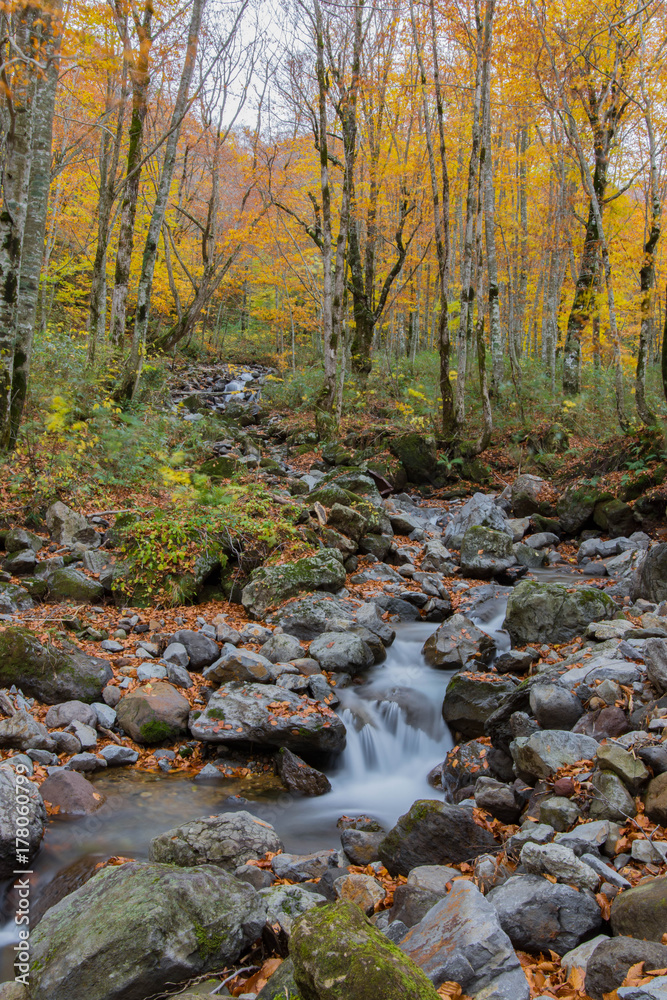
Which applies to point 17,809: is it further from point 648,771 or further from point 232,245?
point 232,245

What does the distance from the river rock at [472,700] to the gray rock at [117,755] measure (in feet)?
9.51

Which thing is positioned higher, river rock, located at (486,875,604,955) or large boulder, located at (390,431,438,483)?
large boulder, located at (390,431,438,483)

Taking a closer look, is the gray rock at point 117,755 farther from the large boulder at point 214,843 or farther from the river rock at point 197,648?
the river rock at point 197,648

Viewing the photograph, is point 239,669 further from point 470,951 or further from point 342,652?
point 470,951

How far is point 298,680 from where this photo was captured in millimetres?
5957

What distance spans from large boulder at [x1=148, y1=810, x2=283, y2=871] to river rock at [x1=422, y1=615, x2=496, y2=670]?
3.16m

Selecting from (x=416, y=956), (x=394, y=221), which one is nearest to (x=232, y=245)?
(x=394, y=221)

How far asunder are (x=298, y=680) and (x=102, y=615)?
2.60 meters

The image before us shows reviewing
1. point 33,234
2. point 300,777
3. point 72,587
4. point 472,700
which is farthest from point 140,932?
point 33,234

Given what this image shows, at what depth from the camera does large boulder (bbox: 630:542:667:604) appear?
21.0 feet

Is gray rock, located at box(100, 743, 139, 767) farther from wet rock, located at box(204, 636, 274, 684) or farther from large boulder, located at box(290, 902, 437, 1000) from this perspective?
large boulder, located at box(290, 902, 437, 1000)

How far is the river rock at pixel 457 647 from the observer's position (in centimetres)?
656

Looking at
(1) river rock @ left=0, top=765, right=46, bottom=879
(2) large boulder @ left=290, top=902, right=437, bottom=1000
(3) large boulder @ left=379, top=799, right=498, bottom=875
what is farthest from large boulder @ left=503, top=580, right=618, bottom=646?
(1) river rock @ left=0, top=765, right=46, bottom=879

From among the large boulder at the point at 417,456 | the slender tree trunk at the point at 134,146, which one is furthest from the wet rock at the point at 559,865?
the slender tree trunk at the point at 134,146
